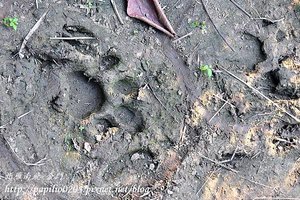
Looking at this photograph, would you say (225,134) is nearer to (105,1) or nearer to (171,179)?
(171,179)

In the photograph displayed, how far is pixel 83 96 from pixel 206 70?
0.85 meters

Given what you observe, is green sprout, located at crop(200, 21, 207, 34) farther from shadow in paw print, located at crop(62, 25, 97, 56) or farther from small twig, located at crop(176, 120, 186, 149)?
shadow in paw print, located at crop(62, 25, 97, 56)

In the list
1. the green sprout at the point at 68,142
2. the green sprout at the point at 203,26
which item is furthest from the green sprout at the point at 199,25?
the green sprout at the point at 68,142

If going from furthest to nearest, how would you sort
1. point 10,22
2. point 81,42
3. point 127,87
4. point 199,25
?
point 199,25 < point 127,87 < point 81,42 < point 10,22

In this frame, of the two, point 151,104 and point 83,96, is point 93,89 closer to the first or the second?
point 83,96

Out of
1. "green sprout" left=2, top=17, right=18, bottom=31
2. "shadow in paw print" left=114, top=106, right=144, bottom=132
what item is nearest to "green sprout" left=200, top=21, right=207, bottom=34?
"shadow in paw print" left=114, top=106, right=144, bottom=132

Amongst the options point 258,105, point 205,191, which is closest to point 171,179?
point 205,191

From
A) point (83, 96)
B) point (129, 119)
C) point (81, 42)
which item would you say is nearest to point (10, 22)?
point (81, 42)

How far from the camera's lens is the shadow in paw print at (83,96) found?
321 centimetres

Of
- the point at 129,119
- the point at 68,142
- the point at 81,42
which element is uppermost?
the point at 81,42

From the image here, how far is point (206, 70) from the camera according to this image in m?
3.34

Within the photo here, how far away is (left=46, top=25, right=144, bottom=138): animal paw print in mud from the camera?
315 centimetres

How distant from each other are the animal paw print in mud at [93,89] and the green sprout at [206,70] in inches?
18.4

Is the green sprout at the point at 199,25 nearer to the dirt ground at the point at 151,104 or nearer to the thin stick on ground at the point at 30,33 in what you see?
the dirt ground at the point at 151,104
